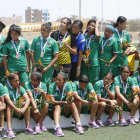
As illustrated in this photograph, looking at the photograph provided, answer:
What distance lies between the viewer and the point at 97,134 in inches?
246

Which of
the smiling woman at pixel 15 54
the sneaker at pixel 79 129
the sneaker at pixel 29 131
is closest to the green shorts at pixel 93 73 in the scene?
the smiling woman at pixel 15 54

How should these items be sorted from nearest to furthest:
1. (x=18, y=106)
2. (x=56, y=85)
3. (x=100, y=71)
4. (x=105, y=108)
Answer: (x=18, y=106)
(x=56, y=85)
(x=105, y=108)
(x=100, y=71)

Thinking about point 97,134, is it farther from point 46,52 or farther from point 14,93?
point 46,52

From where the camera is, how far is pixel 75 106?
21.3 ft

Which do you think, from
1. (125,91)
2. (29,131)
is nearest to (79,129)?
(29,131)

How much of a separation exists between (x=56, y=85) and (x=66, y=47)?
1.13m

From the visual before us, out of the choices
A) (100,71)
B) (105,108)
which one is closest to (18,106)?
(105,108)

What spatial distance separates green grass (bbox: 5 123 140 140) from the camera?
5.99 m

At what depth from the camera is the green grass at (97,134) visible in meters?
5.99

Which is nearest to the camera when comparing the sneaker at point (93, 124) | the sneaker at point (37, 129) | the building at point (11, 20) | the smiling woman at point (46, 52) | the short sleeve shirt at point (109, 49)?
the sneaker at point (37, 129)

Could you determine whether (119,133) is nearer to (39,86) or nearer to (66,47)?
(39,86)

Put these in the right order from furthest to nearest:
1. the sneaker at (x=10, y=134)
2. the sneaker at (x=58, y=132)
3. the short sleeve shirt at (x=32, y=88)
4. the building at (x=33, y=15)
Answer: the building at (x=33, y=15)
the short sleeve shirt at (x=32, y=88)
the sneaker at (x=58, y=132)
the sneaker at (x=10, y=134)

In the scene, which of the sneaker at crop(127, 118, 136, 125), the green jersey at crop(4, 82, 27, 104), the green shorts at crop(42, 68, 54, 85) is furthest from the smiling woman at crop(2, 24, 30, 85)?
the sneaker at crop(127, 118, 136, 125)

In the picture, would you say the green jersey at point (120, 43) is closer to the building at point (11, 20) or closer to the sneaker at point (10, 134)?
the sneaker at point (10, 134)
